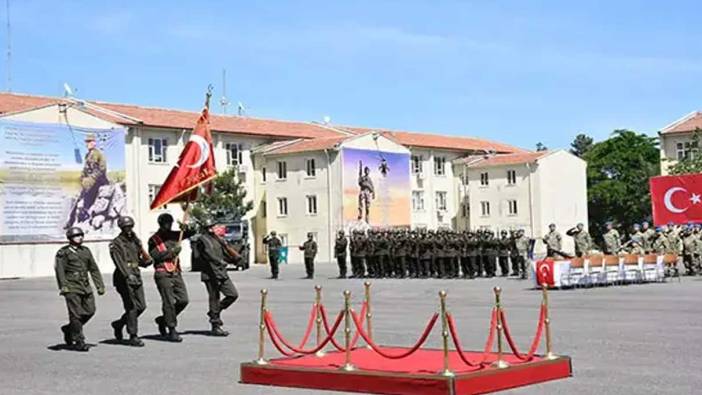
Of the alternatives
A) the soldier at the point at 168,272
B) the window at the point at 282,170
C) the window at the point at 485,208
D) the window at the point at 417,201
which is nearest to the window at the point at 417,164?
the window at the point at 417,201

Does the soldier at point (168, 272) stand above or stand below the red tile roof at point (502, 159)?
below

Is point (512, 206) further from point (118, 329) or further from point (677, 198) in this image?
point (118, 329)

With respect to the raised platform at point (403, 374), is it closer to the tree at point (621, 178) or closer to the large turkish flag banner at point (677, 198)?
the large turkish flag banner at point (677, 198)

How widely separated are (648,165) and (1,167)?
52.9m

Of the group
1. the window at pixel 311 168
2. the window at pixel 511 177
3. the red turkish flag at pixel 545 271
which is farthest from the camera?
the window at pixel 511 177

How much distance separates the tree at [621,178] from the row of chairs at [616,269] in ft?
180

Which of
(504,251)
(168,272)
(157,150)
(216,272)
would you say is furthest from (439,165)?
(168,272)

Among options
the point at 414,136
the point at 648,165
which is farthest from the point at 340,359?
the point at 648,165

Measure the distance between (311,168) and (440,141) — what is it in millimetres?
15438

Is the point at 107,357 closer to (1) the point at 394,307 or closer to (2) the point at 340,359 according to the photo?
(2) the point at 340,359

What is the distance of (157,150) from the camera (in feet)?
211

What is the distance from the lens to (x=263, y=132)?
71750 mm

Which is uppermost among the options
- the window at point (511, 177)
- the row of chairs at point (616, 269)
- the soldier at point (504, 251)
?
the window at point (511, 177)

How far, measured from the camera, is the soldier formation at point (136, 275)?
15.4 metres
